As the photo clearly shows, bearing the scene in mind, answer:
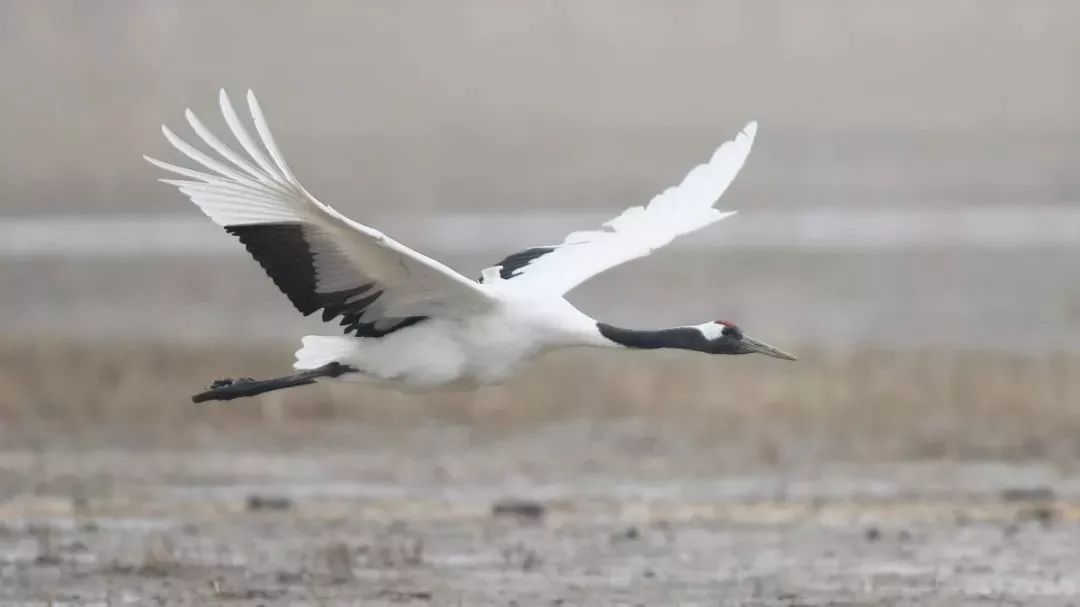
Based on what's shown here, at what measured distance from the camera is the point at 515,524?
1420 centimetres

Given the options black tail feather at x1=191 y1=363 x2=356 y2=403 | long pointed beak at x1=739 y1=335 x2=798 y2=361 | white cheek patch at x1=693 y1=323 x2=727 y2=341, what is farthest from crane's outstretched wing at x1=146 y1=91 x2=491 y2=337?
long pointed beak at x1=739 y1=335 x2=798 y2=361

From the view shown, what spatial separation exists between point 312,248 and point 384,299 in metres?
0.68

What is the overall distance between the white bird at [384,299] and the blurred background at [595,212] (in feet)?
13.4

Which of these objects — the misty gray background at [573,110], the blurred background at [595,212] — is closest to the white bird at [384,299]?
the blurred background at [595,212]

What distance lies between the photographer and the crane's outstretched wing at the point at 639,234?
12859mm

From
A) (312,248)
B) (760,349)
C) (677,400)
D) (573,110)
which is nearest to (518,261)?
(760,349)

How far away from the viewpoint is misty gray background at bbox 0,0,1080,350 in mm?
27156

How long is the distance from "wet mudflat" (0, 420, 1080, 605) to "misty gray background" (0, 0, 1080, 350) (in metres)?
7.68

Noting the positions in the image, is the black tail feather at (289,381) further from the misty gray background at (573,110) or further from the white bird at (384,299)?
the misty gray background at (573,110)

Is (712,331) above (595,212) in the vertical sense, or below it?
below

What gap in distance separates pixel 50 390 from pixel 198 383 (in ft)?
3.70

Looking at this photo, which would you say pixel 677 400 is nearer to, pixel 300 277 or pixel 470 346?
pixel 470 346

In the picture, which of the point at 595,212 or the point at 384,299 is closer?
the point at 384,299

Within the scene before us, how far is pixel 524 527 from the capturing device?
14125 mm
